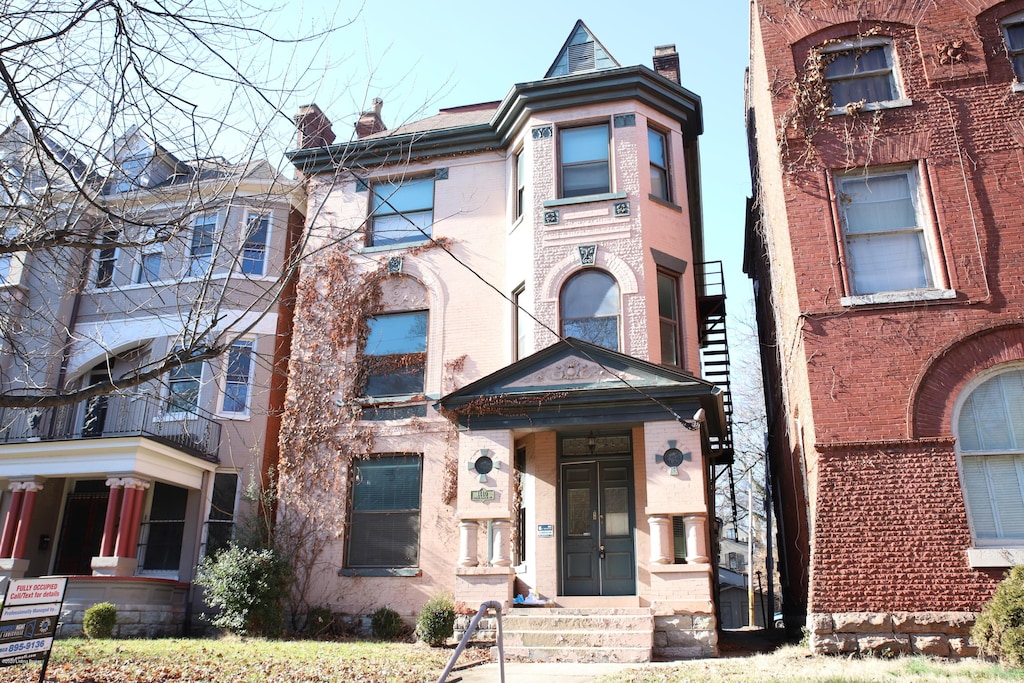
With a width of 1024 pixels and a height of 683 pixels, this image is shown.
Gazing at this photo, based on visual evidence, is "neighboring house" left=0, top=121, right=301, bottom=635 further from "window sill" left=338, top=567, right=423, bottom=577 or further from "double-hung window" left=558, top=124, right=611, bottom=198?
"double-hung window" left=558, top=124, right=611, bottom=198

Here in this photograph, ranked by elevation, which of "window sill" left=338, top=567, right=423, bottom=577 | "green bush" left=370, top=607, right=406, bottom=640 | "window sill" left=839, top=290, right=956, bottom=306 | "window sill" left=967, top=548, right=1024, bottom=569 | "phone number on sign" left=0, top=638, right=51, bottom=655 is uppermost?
"window sill" left=839, top=290, right=956, bottom=306

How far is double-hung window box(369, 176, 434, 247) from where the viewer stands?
57.4 feet

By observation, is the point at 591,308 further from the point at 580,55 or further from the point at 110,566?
the point at 110,566

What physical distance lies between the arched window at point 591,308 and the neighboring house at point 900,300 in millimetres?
3141

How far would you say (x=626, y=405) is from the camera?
1244 centimetres

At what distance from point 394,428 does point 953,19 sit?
39.3ft

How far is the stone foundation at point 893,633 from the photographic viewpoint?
31.2 feet

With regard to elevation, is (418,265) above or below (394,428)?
above

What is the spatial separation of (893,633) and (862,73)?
27.4 ft

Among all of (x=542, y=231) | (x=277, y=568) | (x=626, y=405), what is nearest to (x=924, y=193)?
(x=626, y=405)

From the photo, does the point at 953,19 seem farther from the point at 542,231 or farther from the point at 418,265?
the point at 418,265

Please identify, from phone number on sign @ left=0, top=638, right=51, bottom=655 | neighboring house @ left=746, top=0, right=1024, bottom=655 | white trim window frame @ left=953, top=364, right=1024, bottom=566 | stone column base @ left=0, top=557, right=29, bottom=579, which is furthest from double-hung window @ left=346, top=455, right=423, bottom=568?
white trim window frame @ left=953, top=364, right=1024, bottom=566

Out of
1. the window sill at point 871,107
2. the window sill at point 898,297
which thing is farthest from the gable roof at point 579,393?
the window sill at point 871,107

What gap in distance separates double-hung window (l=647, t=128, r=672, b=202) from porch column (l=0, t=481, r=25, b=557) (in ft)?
47.8
